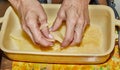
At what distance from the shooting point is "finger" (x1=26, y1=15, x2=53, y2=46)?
656 millimetres

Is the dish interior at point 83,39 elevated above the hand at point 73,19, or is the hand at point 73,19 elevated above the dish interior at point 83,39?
the hand at point 73,19

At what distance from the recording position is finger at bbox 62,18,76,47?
0.65 m

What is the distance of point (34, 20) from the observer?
0.68m

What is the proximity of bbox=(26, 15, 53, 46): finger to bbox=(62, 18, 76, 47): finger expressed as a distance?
0.14 ft

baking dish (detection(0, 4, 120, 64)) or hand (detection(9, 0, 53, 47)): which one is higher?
hand (detection(9, 0, 53, 47))

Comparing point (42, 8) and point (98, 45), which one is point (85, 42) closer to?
point (98, 45)

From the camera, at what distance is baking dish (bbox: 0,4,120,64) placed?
2.05 feet

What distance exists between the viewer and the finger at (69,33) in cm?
65

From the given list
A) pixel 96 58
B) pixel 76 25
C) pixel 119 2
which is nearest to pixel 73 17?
pixel 76 25

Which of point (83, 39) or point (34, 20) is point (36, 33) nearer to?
point (34, 20)

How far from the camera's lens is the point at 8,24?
2.47 feet

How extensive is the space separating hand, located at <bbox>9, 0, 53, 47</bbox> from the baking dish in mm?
35

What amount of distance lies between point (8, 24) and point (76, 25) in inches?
8.6

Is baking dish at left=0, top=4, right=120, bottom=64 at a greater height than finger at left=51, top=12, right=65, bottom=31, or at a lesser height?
lesser
